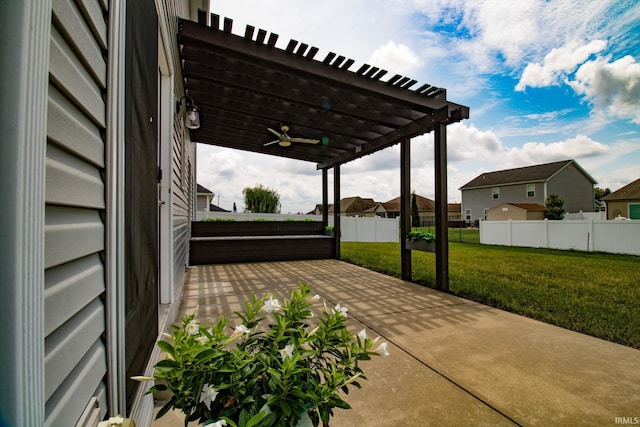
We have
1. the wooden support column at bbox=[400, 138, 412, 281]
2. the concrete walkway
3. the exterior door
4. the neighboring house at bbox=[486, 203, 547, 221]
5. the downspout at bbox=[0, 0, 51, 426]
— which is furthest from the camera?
the neighboring house at bbox=[486, 203, 547, 221]

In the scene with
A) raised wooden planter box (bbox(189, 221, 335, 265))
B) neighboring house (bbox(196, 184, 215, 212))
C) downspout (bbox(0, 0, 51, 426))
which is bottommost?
raised wooden planter box (bbox(189, 221, 335, 265))

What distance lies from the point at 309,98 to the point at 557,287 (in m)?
4.66

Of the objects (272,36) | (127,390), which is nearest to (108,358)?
(127,390)

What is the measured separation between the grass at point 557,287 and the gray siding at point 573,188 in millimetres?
14988

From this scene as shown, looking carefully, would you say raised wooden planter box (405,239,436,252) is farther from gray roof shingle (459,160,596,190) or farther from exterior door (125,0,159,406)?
gray roof shingle (459,160,596,190)

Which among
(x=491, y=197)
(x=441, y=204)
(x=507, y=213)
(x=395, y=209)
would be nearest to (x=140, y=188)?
(x=441, y=204)

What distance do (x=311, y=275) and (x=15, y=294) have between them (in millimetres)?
5076

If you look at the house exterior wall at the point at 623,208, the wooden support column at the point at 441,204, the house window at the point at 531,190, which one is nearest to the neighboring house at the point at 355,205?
the house window at the point at 531,190

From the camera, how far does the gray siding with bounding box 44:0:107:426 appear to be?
0.58 meters

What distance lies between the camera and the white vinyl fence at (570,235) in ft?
26.5

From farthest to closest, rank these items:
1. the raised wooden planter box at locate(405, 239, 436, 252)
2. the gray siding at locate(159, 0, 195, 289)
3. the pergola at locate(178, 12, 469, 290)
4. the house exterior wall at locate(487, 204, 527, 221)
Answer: the house exterior wall at locate(487, 204, 527, 221) < the raised wooden planter box at locate(405, 239, 436, 252) < the pergola at locate(178, 12, 469, 290) < the gray siding at locate(159, 0, 195, 289)

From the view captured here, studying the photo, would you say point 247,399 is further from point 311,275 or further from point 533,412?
point 311,275

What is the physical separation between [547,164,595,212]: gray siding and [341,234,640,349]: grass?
49.2 ft

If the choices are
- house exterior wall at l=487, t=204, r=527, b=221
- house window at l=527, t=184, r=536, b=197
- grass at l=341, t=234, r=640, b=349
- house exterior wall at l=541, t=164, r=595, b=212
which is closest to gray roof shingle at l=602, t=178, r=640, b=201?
house exterior wall at l=541, t=164, r=595, b=212
